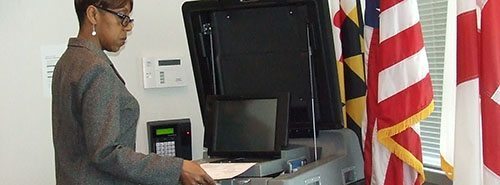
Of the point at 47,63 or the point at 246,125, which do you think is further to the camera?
the point at 47,63

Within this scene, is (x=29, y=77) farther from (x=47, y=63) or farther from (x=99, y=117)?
(x=99, y=117)

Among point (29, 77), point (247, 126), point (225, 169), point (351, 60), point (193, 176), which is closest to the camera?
point (193, 176)

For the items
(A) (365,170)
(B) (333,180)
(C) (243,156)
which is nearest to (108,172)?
(C) (243,156)

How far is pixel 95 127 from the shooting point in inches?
65.3

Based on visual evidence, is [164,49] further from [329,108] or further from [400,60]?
[400,60]

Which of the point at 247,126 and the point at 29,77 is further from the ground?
the point at 29,77

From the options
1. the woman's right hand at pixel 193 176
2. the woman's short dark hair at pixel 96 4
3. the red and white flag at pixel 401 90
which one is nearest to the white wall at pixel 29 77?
the woman's short dark hair at pixel 96 4

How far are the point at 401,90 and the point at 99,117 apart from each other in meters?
0.90

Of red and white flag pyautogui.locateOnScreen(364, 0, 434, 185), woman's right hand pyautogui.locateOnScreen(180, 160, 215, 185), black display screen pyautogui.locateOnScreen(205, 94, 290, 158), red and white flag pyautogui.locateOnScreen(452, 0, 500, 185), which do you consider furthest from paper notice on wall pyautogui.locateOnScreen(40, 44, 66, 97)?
red and white flag pyautogui.locateOnScreen(452, 0, 500, 185)

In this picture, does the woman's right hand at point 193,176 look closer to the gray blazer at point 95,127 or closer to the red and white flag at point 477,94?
the gray blazer at point 95,127

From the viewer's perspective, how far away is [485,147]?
5.47ft

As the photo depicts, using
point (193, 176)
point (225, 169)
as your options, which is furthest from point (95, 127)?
point (225, 169)

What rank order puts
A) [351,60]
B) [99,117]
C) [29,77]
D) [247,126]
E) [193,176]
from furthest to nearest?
[29,77]
[351,60]
[247,126]
[193,176]
[99,117]

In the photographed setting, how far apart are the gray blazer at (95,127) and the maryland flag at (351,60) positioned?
2.80 feet
